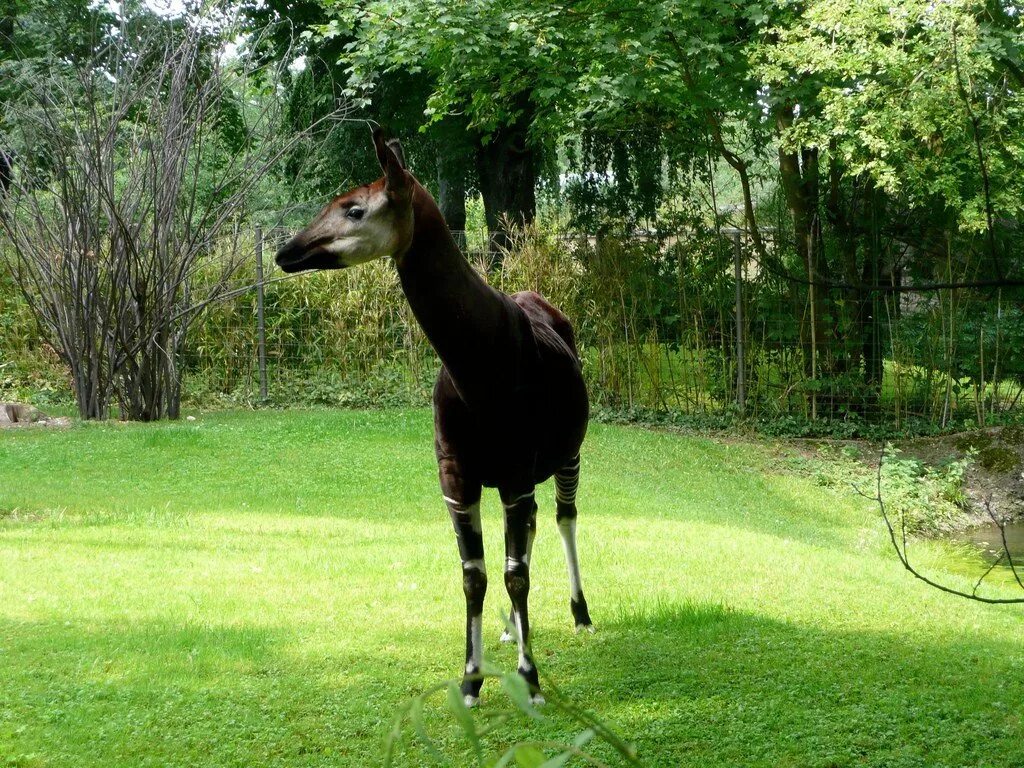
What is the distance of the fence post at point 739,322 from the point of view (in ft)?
45.4

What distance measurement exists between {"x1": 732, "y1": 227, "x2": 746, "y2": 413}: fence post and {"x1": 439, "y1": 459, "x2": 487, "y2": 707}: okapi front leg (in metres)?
9.86

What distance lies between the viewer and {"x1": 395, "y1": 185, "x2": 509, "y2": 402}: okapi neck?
153 inches

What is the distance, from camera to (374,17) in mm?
11953

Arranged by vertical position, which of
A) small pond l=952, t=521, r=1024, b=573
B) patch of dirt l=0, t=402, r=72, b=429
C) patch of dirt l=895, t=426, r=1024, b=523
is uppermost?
patch of dirt l=0, t=402, r=72, b=429

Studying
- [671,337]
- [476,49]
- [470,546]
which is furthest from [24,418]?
[470,546]

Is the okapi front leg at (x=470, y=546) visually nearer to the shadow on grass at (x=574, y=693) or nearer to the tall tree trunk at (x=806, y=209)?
the shadow on grass at (x=574, y=693)


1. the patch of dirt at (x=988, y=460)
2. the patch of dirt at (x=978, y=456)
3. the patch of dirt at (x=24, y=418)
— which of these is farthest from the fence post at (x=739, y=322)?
the patch of dirt at (x=24, y=418)

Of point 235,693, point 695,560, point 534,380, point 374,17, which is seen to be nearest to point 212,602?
point 235,693

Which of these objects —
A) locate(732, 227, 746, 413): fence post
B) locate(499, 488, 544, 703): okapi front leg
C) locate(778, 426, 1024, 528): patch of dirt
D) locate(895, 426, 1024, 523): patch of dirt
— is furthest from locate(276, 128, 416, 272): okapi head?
locate(732, 227, 746, 413): fence post

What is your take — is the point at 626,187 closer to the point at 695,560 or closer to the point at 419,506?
the point at 419,506

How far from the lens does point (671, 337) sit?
14406mm

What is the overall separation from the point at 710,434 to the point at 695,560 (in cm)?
679

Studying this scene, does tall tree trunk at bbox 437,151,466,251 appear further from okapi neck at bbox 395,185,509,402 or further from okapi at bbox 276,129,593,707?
okapi neck at bbox 395,185,509,402

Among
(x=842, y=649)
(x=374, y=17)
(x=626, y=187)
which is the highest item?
(x=374, y=17)
